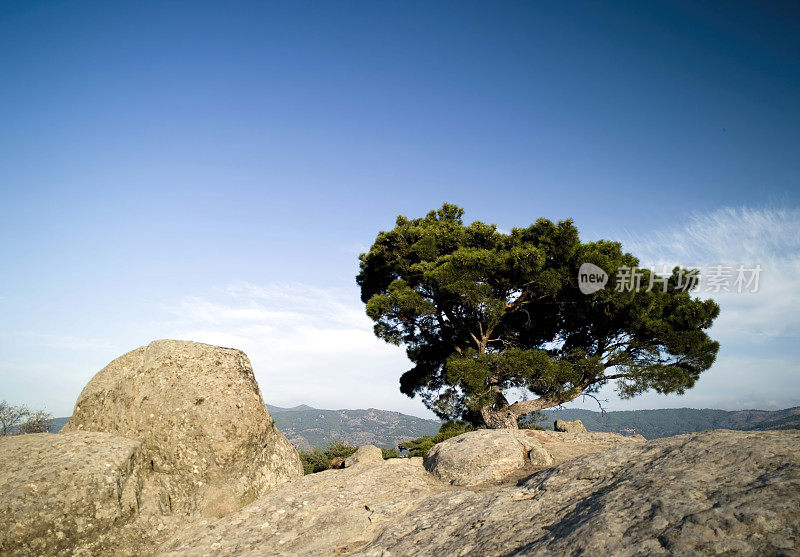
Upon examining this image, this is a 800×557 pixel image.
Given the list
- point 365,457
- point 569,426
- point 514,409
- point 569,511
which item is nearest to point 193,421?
point 365,457

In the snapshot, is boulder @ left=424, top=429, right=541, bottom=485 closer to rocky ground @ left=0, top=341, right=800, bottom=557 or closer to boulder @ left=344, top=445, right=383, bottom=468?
rocky ground @ left=0, top=341, right=800, bottom=557

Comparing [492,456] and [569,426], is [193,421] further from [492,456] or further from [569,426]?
[569,426]

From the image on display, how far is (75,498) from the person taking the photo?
23.5 ft

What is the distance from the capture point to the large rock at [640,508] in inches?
157

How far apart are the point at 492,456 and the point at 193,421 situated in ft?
22.8

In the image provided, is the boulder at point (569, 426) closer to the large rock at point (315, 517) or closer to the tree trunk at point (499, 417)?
the tree trunk at point (499, 417)

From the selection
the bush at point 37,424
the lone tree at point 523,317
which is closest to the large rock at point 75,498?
the lone tree at point 523,317

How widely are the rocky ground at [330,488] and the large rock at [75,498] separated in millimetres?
23

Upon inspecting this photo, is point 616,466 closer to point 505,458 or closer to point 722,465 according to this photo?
point 722,465

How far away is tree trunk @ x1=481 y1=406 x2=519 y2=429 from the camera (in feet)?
60.6

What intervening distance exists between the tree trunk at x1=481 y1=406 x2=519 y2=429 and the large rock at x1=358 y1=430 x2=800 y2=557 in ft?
36.3

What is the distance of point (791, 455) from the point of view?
533cm

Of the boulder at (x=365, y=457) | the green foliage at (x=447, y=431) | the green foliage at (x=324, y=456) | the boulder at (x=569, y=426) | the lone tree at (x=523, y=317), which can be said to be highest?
the lone tree at (x=523, y=317)
